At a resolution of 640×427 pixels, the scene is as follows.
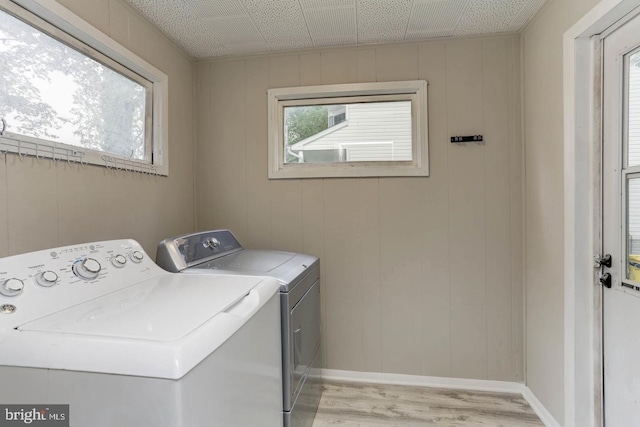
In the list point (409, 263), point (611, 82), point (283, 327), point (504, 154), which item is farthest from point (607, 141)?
point (283, 327)

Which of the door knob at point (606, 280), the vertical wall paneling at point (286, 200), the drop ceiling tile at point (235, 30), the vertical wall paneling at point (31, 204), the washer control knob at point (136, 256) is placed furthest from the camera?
the vertical wall paneling at point (286, 200)

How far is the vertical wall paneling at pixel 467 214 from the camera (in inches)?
80.3

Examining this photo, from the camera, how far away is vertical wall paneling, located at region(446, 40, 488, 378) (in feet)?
6.69

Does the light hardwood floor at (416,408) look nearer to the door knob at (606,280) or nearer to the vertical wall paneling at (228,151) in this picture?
the door knob at (606,280)

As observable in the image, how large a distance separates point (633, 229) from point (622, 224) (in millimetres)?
43

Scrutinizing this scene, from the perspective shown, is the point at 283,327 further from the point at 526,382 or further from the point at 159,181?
the point at 526,382

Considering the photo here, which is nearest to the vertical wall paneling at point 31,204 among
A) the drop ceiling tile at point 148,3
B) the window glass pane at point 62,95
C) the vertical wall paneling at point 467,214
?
the window glass pane at point 62,95

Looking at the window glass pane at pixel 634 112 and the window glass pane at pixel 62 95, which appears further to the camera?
the window glass pane at pixel 634 112

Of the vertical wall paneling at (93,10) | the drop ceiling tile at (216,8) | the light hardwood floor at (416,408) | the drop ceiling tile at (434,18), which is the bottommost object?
the light hardwood floor at (416,408)

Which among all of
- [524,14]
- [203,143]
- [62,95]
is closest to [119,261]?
[62,95]

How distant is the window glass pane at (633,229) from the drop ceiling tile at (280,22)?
1.80 metres

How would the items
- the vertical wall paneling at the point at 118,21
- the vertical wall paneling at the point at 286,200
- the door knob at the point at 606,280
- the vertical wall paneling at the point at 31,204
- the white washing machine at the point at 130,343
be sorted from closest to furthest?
the white washing machine at the point at 130,343
the vertical wall paneling at the point at 31,204
the door knob at the point at 606,280
the vertical wall paneling at the point at 118,21
the vertical wall paneling at the point at 286,200

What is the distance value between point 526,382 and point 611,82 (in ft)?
5.83

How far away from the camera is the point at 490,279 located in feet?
6.70
